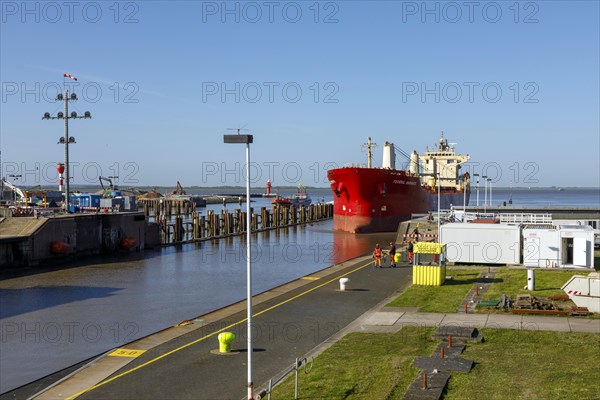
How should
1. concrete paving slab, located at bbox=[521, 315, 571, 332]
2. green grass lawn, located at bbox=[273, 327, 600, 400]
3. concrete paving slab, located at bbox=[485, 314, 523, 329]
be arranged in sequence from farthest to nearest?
concrete paving slab, located at bbox=[485, 314, 523, 329], concrete paving slab, located at bbox=[521, 315, 571, 332], green grass lawn, located at bbox=[273, 327, 600, 400]

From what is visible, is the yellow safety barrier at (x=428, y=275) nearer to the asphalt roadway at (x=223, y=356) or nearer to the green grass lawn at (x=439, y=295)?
the green grass lawn at (x=439, y=295)

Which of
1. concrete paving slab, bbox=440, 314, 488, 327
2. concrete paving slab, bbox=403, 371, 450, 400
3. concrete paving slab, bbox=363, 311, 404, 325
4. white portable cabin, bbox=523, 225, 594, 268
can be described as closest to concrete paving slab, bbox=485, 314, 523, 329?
concrete paving slab, bbox=440, 314, 488, 327

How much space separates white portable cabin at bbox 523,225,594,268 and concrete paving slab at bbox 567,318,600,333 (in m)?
11.9

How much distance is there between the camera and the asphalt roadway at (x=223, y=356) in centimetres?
1438

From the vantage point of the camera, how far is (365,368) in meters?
15.1

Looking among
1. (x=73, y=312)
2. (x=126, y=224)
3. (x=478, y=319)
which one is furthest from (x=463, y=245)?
(x=126, y=224)

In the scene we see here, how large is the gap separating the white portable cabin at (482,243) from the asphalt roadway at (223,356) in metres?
8.14

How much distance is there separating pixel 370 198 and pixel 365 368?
55533mm

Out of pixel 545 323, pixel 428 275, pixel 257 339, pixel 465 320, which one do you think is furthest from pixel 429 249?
pixel 257 339

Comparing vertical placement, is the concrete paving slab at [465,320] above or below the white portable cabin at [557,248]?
below

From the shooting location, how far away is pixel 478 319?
20828 mm

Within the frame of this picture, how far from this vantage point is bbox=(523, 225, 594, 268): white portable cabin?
31.2m

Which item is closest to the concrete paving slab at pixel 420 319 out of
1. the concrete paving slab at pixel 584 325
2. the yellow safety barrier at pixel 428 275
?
the concrete paving slab at pixel 584 325

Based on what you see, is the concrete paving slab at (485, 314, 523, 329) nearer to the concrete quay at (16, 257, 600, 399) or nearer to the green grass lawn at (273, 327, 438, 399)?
the concrete quay at (16, 257, 600, 399)
